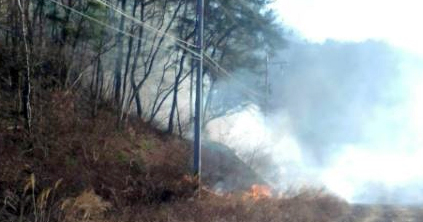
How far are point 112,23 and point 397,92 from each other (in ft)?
110

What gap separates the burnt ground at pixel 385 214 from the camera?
22422mm

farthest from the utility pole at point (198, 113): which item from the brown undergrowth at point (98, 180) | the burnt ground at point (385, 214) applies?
the burnt ground at point (385, 214)

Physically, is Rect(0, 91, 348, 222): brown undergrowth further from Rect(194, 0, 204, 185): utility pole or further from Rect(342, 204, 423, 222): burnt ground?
Rect(342, 204, 423, 222): burnt ground

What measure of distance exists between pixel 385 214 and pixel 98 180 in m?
10.3

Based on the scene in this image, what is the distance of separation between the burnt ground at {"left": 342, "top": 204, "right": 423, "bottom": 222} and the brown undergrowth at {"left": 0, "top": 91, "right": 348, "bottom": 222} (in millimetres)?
A: 842

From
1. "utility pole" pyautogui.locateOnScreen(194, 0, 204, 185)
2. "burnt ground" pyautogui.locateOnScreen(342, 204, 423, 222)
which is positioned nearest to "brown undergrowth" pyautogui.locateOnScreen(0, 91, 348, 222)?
"utility pole" pyautogui.locateOnScreen(194, 0, 204, 185)

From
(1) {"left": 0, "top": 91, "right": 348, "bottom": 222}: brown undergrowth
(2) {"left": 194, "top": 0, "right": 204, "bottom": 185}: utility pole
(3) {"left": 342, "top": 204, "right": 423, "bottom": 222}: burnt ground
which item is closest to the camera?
(1) {"left": 0, "top": 91, "right": 348, "bottom": 222}: brown undergrowth

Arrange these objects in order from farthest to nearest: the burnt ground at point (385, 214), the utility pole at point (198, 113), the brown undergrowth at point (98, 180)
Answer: the utility pole at point (198, 113) → the burnt ground at point (385, 214) → the brown undergrowth at point (98, 180)

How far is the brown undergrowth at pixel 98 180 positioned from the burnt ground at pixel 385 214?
2.76 feet

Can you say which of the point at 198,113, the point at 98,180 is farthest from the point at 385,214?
the point at 98,180

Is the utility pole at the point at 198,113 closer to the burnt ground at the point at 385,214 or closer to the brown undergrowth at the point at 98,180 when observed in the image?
the brown undergrowth at the point at 98,180

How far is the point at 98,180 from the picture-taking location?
2162 cm

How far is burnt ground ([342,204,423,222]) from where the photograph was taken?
2242 centimetres

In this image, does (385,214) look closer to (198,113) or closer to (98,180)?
(198,113)
